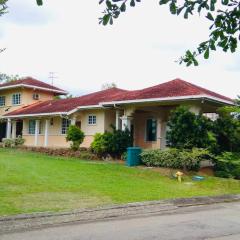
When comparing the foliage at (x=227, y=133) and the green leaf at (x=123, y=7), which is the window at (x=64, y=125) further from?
the green leaf at (x=123, y=7)

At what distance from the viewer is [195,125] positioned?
66.7 ft

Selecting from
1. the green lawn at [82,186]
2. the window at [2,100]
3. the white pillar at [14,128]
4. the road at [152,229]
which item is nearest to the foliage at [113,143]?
the green lawn at [82,186]

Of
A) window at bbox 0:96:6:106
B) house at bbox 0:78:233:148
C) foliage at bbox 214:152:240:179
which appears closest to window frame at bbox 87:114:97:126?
house at bbox 0:78:233:148

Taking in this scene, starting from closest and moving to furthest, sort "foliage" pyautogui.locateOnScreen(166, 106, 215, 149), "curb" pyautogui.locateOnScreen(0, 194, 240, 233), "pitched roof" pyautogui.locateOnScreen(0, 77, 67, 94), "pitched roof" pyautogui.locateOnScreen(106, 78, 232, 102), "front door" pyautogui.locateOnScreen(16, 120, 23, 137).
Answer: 1. "curb" pyautogui.locateOnScreen(0, 194, 240, 233)
2. "foliage" pyautogui.locateOnScreen(166, 106, 215, 149)
3. "pitched roof" pyautogui.locateOnScreen(106, 78, 232, 102)
4. "pitched roof" pyautogui.locateOnScreen(0, 77, 67, 94)
5. "front door" pyautogui.locateOnScreen(16, 120, 23, 137)

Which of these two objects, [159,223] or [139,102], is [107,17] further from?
[139,102]

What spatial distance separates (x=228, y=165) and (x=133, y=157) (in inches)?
183

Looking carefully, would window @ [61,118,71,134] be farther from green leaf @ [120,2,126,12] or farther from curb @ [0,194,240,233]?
green leaf @ [120,2,126,12]

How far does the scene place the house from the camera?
23969 millimetres

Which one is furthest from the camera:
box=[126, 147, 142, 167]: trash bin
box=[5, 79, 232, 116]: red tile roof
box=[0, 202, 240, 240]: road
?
box=[5, 79, 232, 116]: red tile roof

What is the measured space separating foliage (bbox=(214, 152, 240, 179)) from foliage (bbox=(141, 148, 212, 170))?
0.61 metres

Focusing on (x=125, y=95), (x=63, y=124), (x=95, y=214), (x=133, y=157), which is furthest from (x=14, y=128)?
(x=95, y=214)

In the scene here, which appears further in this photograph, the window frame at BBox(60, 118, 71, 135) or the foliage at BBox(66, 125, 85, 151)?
the window frame at BBox(60, 118, 71, 135)

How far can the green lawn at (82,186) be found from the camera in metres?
11.2

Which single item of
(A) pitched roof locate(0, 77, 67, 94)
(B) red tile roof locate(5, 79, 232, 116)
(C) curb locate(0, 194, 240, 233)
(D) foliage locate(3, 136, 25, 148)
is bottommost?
(C) curb locate(0, 194, 240, 233)
